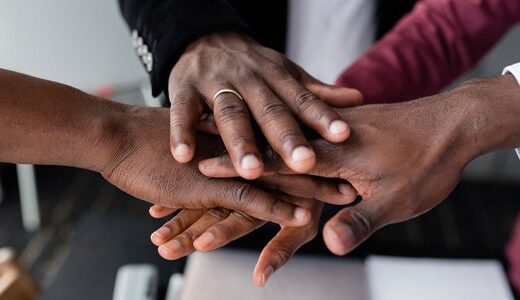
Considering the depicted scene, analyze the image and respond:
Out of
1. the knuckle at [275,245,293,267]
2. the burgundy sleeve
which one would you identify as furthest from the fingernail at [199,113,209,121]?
the burgundy sleeve

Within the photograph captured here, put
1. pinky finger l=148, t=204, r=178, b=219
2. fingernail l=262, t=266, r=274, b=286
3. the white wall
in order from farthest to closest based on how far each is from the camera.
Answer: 1. the white wall
2. pinky finger l=148, t=204, r=178, b=219
3. fingernail l=262, t=266, r=274, b=286

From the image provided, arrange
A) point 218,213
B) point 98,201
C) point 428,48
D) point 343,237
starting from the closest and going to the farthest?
point 343,237, point 218,213, point 428,48, point 98,201

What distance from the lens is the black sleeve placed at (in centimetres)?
96

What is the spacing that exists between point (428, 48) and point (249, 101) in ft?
1.59

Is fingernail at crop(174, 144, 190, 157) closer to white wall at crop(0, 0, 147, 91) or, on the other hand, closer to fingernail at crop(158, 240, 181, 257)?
fingernail at crop(158, 240, 181, 257)

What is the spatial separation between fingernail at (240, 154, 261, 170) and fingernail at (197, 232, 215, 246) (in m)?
0.12

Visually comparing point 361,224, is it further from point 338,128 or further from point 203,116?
point 203,116

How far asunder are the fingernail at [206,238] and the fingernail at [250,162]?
117 millimetres

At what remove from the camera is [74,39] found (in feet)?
6.07

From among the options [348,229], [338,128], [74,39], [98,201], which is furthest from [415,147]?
[98,201]

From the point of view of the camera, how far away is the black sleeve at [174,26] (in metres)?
0.96

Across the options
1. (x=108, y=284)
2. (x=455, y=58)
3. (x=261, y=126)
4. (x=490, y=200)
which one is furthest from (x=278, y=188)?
(x=490, y=200)

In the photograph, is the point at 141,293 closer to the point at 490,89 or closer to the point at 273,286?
the point at 273,286

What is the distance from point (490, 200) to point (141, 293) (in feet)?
4.98
